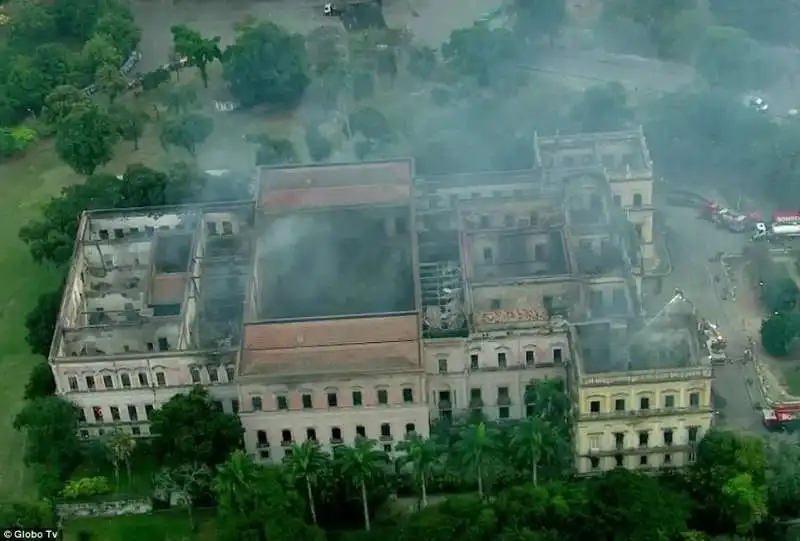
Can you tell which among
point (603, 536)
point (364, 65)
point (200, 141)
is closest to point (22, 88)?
point (200, 141)

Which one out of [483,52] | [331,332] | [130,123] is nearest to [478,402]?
[331,332]

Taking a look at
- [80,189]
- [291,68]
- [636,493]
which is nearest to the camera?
[636,493]

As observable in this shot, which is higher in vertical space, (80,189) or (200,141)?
(200,141)

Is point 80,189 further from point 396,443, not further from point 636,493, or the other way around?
point 636,493

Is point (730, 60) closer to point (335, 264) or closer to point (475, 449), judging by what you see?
point (335, 264)

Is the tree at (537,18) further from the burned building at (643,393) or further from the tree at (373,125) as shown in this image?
the burned building at (643,393)

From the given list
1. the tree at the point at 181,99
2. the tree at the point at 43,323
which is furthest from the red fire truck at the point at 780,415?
the tree at the point at 181,99
